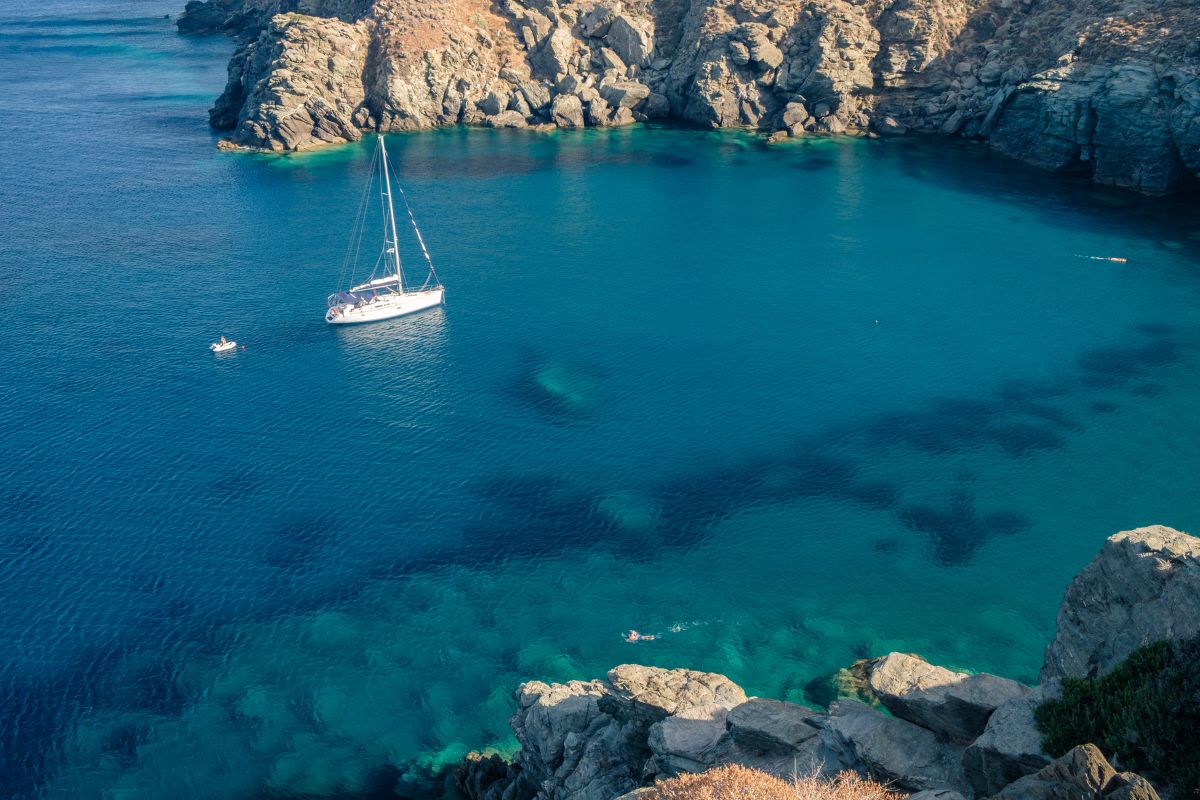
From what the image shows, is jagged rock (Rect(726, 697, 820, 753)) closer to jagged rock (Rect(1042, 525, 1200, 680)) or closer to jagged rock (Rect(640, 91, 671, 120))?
jagged rock (Rect(1042, 525, 1200, 680))

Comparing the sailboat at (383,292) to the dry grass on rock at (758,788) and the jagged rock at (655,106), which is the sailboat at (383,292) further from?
the dry grass on rock at (758,788)

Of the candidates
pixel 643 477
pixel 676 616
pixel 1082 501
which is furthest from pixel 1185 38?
pixel 676 616

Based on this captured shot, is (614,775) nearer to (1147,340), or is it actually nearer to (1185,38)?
(1147,340)

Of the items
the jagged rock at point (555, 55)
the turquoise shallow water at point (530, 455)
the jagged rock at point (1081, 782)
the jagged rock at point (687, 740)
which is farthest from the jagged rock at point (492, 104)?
the jagged rock at point (1081, 782)

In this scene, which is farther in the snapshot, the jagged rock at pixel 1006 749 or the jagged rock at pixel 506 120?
the jagged rock at pixel 506 120

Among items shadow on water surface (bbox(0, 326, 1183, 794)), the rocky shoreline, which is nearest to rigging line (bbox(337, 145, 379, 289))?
shadow on water surface (bbox(0, 326, 1183, 794))

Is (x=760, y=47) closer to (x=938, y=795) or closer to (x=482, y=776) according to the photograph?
(x=482, y=776)
